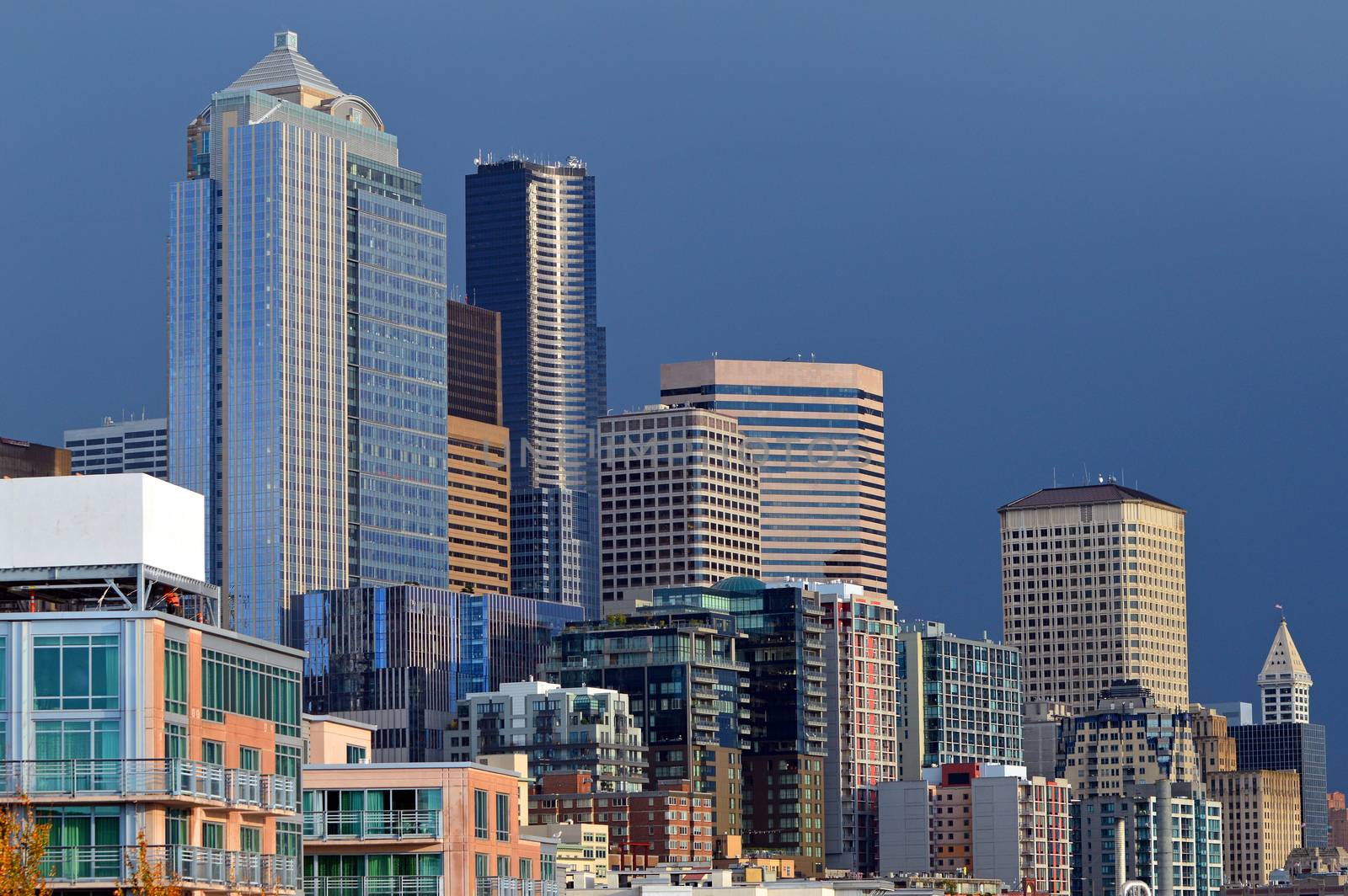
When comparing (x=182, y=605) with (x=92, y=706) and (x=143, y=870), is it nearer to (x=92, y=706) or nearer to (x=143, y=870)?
(x=92, y=706)

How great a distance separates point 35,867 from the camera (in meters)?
93.9

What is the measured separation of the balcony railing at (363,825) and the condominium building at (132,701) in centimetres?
1368

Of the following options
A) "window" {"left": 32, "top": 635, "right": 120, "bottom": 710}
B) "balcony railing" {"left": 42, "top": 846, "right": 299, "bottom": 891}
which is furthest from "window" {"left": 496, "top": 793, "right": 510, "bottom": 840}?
"window" {"left": 32, "top": 635, "right": 120, "bottom": 710}

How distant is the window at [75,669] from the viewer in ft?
354

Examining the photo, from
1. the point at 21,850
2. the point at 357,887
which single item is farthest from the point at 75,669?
the point at 357,887

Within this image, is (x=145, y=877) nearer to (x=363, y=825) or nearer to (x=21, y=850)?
(x=21, y=850)

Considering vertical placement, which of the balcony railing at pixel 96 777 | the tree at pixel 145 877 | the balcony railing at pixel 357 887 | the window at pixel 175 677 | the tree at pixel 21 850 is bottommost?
the balcony railing at pixel 357 887

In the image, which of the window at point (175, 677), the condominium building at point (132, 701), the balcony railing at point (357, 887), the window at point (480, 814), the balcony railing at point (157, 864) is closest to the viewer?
the balcony railing at point (157, 864)

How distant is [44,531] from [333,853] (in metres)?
28.2

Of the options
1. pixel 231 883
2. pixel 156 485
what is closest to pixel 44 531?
pixel 156 485

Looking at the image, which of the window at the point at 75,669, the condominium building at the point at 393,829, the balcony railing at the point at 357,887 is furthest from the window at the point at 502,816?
the window at the point at 75,669

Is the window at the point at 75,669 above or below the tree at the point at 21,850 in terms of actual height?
above

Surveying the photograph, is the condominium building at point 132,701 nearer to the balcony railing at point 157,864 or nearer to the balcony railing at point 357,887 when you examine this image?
the balcony railing at point 157,864

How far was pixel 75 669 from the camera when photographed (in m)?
108
